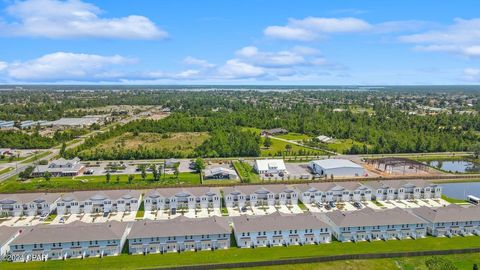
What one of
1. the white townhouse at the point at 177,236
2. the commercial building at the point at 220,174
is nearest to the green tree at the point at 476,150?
the commercial building at the point at 220,174

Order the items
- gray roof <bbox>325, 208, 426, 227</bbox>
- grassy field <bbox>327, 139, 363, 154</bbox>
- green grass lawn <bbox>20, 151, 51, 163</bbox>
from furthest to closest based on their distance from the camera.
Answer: grassy field <bbox>327, 139, 363, 154</bbox> < green grass lawn <bbox>20, 151, 51, 163</bbox> < gray roof <bbox>325, 208, 426, 227</bbox>

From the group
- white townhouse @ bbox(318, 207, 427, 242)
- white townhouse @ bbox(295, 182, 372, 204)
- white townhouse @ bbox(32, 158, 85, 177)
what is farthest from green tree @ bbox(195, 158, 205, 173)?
white townhouse @ bbox(318, 207, 427, 242)

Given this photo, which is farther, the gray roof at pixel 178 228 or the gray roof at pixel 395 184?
the gray roof at pixel 395 184

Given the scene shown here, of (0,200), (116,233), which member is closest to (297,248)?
(116,233)

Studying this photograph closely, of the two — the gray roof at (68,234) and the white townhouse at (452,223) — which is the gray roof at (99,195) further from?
the white townhouse at (452,223)

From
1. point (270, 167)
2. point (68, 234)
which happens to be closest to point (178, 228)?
point (68, 234)

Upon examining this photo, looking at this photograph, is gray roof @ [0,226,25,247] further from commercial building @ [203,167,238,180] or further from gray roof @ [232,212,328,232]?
commercial building @ [203,167,238,180]
